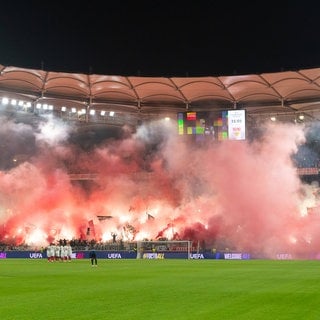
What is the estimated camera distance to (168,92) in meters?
67.6

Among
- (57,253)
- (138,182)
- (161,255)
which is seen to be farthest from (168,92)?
(57,253)

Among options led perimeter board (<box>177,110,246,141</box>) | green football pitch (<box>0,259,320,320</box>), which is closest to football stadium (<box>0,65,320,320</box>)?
led perimeter board (<box>177,110,246,141</box>)

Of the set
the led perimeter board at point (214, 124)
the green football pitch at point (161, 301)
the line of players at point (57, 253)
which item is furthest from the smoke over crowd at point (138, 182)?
the green football pitch at point (161, 301)

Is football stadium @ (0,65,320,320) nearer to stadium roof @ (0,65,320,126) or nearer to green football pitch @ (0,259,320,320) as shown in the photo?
stadium roof @ (0,65,320,126)

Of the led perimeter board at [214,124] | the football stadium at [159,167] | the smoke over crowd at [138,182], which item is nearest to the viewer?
the football stadium at [159,167]

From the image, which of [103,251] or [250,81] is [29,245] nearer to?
[103,251]

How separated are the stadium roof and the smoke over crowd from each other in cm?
304

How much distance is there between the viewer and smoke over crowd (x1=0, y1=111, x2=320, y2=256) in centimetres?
6562

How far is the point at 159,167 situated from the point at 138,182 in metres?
4.07

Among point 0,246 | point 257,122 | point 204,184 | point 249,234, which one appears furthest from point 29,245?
point 257,122

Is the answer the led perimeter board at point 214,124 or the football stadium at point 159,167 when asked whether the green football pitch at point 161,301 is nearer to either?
the football stadium at point 159,167

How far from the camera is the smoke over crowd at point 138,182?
65.6 metres

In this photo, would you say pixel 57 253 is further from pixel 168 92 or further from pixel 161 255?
pixel 168 92

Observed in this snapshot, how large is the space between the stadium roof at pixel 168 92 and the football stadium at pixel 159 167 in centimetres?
17
